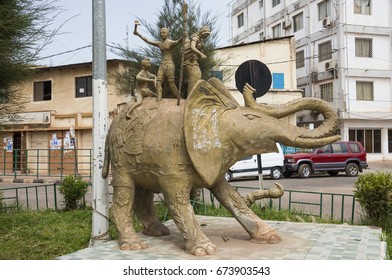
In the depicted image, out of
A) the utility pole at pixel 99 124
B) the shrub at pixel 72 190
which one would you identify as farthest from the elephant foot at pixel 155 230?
the shrub at pixel 72 190

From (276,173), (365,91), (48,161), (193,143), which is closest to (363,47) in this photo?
(365,91)

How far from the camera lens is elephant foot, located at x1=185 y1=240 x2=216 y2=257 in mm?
4238

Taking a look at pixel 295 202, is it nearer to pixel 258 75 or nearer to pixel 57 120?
pixel 258 75

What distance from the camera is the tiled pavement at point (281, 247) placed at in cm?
425

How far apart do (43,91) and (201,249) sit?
16.8 metres

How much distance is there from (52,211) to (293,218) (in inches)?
185

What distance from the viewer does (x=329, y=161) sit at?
16.0 m

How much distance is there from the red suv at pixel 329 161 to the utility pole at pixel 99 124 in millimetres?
11280

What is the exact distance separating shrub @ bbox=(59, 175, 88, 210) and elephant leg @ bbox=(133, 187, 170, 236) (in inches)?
144

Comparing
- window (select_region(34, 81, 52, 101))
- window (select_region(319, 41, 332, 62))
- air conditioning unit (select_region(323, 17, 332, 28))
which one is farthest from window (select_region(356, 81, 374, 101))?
window (select_region(34, 81, 52, 101))

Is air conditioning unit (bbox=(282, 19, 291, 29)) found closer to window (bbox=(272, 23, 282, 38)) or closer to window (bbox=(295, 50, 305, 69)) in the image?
window (bbox=(272, 23, 282, 38))

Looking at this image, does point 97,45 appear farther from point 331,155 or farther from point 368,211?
point 331,155
